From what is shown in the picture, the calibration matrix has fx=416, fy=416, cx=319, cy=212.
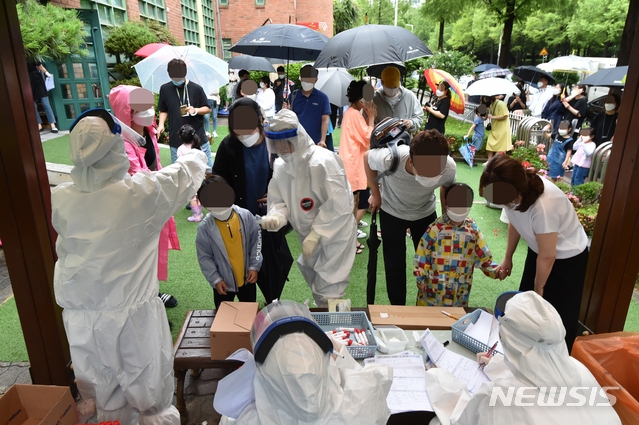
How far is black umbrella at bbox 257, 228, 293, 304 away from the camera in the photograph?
10.3 feet

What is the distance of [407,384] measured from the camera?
2.12 meters

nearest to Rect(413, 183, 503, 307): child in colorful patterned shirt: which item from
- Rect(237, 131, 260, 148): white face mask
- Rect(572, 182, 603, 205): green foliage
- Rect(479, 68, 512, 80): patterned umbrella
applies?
Rect(237, 131, 260, 148): white face mask

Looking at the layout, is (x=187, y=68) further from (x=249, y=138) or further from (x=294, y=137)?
(x=294, y=137)

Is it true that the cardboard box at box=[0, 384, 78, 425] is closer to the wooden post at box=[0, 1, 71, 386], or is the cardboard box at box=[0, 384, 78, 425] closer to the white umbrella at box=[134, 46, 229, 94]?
the wooden post at box=[0, 1, 71, 386]

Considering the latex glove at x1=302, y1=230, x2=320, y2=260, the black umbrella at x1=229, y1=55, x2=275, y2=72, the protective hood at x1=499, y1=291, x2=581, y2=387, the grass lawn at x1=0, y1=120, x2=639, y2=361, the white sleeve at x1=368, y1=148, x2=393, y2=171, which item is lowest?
the grass lawn at x1=0, y1=120, x2=639, y2=361

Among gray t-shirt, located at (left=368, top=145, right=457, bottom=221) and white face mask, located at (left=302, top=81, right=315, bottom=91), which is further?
white face mask, located at (left=302, top=81, right=315, bottom=91)

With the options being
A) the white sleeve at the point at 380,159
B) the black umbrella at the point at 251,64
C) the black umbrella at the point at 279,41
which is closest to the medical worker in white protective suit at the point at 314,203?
the white sleeve at the point at 380,159

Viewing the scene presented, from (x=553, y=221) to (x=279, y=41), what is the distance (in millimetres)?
3776

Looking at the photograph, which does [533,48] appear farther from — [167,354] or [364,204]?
[167,354]

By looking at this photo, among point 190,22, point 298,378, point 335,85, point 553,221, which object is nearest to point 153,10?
point 190,22

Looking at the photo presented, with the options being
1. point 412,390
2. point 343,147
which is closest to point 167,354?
point 412,390

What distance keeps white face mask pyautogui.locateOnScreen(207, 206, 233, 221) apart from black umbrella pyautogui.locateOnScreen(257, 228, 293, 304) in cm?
39

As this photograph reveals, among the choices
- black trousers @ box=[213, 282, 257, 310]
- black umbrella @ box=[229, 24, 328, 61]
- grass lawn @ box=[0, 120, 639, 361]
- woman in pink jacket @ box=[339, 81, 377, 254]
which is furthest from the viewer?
black umbrella @ box=[229, 24, 328, 61]

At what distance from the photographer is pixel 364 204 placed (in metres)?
5.09
